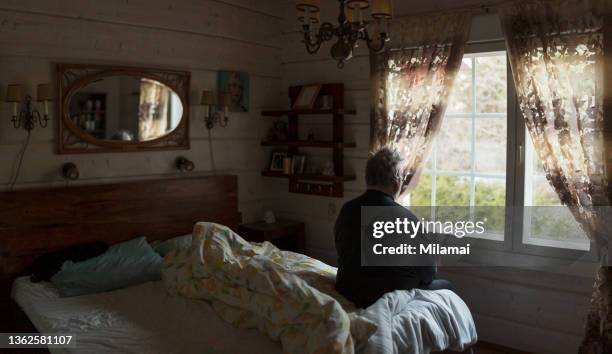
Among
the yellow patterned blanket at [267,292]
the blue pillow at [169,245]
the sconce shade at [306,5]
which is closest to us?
the yellow patterned blanket at [267,292]

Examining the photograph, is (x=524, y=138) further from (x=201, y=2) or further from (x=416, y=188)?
(x=201, y=2)

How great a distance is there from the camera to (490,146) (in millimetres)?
3652

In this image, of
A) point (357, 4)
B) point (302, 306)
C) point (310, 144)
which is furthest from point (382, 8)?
point (310, 144)

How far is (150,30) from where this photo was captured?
3.56 metres

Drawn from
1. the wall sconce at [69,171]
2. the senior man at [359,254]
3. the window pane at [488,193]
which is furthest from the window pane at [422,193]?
the wall sconce at [69,171]

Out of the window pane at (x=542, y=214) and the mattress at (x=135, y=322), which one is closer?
the mattress at (x=135, y=322)

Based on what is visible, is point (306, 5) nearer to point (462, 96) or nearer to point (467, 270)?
point (462, 96)

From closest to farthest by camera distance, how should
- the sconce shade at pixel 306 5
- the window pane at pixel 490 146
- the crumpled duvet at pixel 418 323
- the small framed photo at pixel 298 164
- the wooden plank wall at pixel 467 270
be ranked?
the crumpled duvet at pixel 418 323
the sconce shade at pixel 306 5
the wooden plank wall at pixel 467 270
the window pane at pixel 490 146
the small framed photo at pixel 298 164

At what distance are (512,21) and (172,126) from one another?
246cm

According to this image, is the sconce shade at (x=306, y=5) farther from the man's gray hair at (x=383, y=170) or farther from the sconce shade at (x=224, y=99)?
the sconce shade at (x=224, y=99)

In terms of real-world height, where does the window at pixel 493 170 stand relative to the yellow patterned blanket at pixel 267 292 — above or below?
above

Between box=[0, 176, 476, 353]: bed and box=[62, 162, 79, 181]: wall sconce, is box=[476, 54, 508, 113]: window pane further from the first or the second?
box=[62, 162, 79, 181]: wall sconce

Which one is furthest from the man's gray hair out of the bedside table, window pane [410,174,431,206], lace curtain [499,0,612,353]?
the bedside table

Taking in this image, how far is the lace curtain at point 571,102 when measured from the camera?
110 inches
